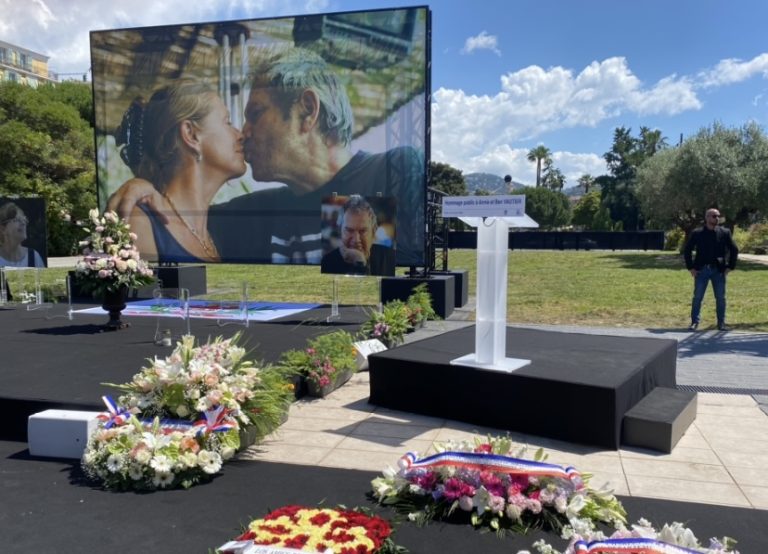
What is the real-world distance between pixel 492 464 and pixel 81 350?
5.54m

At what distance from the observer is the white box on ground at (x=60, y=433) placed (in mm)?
4355

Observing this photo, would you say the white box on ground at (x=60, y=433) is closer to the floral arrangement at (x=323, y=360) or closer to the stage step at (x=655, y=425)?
the floral arrangement at (x=323, y=360)

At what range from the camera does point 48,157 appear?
30625mm

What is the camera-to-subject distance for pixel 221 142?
541 inches

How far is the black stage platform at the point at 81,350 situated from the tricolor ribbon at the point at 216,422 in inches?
46.4

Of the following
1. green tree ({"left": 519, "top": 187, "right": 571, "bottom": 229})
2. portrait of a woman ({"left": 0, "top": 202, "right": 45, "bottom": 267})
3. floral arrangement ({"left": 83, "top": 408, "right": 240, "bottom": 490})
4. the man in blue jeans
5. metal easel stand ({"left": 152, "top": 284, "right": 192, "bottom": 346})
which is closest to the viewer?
floral arrangement ({"left": 83, "top": 408, "right": 240, "bottom": 490})

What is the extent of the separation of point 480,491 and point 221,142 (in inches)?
467

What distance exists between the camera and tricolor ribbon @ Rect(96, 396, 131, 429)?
4195 millimetres

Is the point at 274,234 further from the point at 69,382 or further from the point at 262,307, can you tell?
the point at 69,382

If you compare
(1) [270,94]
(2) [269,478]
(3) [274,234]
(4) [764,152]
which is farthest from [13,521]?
(4) [764,152]

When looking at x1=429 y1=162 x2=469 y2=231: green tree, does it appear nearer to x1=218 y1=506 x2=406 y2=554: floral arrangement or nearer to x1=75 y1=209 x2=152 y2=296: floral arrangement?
x1=75 y1=209 x2=152 y2=296: floral arrangement

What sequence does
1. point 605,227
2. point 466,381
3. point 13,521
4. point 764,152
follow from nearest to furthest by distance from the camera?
point 13,521
point 466,381
point 764,152
point 605,227

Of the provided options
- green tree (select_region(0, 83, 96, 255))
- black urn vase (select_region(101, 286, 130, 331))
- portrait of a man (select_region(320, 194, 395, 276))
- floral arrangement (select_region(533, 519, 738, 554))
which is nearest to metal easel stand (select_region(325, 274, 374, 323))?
portrait of a man (select_region(320, 194, 395, 276))

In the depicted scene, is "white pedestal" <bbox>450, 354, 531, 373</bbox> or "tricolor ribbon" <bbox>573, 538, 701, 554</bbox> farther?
"white pedestal" <bbox>450, 354, 531, 373</bbox>
